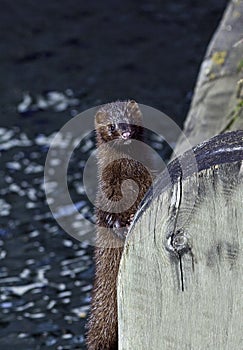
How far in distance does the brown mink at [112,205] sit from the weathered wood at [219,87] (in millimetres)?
1564

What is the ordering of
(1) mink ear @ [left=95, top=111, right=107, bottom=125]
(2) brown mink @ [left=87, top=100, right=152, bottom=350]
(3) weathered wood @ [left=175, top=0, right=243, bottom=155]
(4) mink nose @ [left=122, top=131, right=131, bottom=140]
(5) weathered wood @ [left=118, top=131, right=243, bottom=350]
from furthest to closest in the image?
(3) weathered wood @ [left=175, top=0, right=243, bottom=155] → (1) mink ear @ [left=95, top=111, right=107, bottom=125] → (4) mink nose @ [left=122, top=131, right=131, bottom=140] → (2) brown mink @ [left=87, top=100, right=152, bottom=350] → (5) weathered wood @ [left=118, top=131, right=243, bottom=350]

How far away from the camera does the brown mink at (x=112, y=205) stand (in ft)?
13.5

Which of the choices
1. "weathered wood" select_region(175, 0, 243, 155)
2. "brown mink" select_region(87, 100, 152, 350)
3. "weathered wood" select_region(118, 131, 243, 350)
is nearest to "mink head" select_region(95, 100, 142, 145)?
"brown mink" select_region(87, 100, 152, 350)

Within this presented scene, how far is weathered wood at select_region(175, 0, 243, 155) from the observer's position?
6020mm

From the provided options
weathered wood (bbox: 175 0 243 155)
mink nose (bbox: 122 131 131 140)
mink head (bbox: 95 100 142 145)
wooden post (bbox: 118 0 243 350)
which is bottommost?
wooden post (bbox: 118 0 243 350)


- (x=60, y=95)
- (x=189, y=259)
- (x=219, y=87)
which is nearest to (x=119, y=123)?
(x=189, y=259)

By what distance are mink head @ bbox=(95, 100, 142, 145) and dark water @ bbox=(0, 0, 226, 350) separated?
67.7 inches

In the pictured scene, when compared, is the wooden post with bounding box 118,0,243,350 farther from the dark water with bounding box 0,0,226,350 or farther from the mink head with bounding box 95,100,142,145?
the dark water with bounding box 0,0,226,350

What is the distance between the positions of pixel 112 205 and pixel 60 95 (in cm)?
520

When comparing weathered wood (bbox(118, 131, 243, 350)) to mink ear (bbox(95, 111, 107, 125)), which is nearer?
weathered wood (bbox(118, 131, 243, 350))

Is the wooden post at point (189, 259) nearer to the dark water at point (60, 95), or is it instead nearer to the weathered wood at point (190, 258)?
the weathered wood at point (190, 258)

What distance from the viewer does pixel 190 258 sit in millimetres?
3027

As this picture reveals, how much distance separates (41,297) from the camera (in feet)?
20.2

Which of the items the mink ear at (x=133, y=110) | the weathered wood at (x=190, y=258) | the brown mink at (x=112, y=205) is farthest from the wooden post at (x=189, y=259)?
the mink ear at (x=133, y=110)
